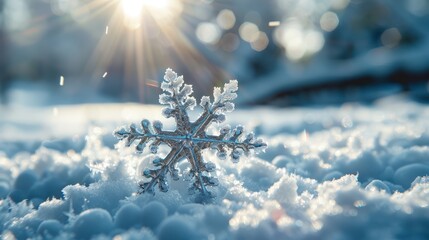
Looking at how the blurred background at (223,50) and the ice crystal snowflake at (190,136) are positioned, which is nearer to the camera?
the ice crystal snowflake at (190,136)

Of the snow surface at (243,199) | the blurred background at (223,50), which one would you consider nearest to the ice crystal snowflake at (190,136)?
the snow surface at (243,199)

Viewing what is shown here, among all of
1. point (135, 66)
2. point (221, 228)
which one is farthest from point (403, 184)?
point (135, 66)

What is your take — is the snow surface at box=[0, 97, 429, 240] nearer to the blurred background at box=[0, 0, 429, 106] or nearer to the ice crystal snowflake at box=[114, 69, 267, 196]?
the ice crystal snowflake at box=[114, 69, 267, 196]

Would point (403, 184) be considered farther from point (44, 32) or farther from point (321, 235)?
point (44, 32)

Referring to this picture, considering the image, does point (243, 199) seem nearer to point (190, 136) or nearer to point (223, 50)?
point (190, 136)

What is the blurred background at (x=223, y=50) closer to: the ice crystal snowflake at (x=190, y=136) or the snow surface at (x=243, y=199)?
the snow surface at (x=243, y=199)

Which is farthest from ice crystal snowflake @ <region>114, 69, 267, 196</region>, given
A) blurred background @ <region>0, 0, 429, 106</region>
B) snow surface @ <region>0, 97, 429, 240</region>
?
blurred background @ <region>0, 0, 429, 106</region>
